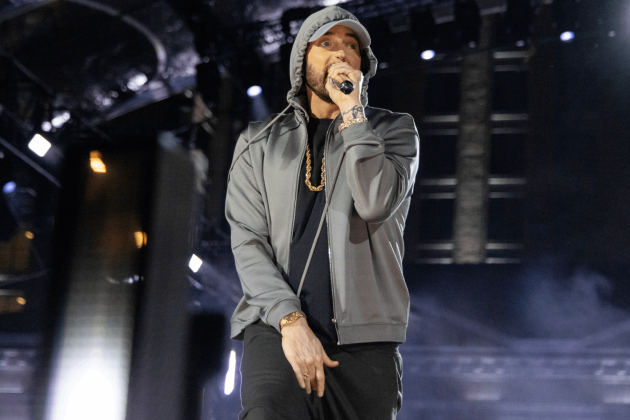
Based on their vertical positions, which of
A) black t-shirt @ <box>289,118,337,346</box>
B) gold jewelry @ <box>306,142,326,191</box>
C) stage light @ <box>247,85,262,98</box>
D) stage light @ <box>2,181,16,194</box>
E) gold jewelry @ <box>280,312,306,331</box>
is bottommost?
gold jewelry @ <box>280,312,306,331</box>

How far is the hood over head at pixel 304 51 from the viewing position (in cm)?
141

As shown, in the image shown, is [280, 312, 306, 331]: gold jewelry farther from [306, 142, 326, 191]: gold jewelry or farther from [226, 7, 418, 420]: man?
[306, 142, 326, 191]: gold jewelry

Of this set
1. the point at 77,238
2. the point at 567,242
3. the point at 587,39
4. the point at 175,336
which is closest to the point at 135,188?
the point at 77,238

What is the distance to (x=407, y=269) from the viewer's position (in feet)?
21.0

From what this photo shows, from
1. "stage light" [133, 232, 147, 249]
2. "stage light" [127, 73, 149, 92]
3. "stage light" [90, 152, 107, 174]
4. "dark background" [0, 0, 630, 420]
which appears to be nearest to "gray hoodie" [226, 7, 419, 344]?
"stage light" [133, 232, 147, 249]

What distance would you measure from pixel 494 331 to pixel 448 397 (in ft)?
2.49

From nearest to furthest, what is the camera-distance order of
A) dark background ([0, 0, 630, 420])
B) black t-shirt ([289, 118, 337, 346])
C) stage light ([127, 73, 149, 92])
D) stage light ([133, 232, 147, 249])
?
black t-shirt ([289, 118, 337, 346])
stage light ([133, 232, 147, 249])
dark background ([0, 0, 630, 420])
stage light ([127, 73, 149, 92])

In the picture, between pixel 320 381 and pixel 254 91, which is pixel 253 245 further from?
pixel 254 91

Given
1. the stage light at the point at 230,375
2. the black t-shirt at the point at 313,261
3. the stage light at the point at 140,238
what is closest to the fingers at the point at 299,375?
the black t-shirt at the point at 313,261

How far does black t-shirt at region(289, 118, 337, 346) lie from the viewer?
1263 mm

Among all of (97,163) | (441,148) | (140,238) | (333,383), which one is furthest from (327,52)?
(441,148)

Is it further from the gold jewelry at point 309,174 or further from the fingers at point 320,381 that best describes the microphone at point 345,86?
the fingers at point 320,381

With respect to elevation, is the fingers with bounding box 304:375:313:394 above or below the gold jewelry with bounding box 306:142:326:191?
below

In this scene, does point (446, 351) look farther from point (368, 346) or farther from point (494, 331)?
point (368, 346)
